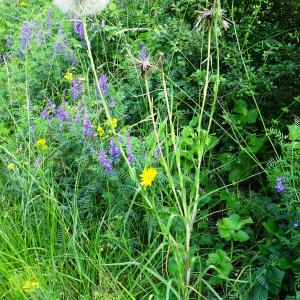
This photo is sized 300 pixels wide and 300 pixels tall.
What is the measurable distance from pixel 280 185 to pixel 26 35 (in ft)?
7.24

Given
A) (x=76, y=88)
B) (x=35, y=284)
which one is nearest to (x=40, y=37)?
(x=76, y=88)

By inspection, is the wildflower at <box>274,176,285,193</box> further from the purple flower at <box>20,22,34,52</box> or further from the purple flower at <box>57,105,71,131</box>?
the purple flower at <box>20,22,34,52</box>

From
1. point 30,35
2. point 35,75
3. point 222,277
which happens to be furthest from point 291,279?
point 30,35

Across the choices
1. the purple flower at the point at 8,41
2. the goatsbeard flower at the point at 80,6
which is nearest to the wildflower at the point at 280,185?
the goatsbeard flower at the point at 80,6

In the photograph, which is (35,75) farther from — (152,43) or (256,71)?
(256,71)

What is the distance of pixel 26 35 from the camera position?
3494 mm

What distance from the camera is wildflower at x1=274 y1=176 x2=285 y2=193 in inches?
79.6

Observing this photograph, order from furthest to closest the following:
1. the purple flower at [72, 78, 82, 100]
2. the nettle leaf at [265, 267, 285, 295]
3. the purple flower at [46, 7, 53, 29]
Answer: the purple flower at [46, 7, 53, 29]
the purple flower at [72, 78, 82, 100]
the nettle leaf at [265, 267, 285, 295]

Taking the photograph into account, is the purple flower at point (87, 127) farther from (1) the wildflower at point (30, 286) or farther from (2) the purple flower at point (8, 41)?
(2) the purple flower at point (8, 41)

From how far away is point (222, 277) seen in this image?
1952 millimetres

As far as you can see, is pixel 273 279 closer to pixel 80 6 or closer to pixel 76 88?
pixel 80 6

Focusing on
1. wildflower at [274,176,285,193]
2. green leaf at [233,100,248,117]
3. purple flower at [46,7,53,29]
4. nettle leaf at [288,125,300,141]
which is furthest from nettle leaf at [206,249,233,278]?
purple flower at [46,7,53,29]

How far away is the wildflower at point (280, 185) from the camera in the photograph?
6.63 feet

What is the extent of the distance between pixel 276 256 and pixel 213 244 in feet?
1.19
